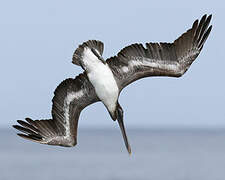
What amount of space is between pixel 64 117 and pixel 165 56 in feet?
9.07

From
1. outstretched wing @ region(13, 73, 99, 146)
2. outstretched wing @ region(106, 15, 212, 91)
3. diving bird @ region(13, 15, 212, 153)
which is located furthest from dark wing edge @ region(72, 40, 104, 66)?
outstretched wing @ region(13, 73, 99, 146)

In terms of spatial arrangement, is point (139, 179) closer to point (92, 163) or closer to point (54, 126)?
point (92, 163)

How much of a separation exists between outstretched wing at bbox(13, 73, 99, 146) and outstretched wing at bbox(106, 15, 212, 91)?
0.92 meters

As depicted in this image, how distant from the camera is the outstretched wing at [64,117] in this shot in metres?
16.3

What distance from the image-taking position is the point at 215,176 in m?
39.6

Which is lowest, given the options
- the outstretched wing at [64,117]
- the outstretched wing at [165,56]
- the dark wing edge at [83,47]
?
the outstretched wing at [64,117]

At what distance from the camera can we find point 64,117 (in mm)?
16672

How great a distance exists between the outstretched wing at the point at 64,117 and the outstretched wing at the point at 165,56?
92 centimetres

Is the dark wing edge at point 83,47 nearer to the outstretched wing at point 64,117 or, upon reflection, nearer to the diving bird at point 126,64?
the diving bird at point 126,64

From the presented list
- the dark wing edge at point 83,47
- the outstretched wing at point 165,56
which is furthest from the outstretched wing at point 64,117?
the outstretched wing at point 165,56

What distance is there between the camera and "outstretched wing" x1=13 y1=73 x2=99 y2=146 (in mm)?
16328

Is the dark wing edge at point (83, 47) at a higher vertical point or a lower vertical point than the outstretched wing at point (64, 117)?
higher

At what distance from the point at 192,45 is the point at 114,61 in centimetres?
167

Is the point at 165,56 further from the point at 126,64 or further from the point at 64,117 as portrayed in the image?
the point at 64,117
